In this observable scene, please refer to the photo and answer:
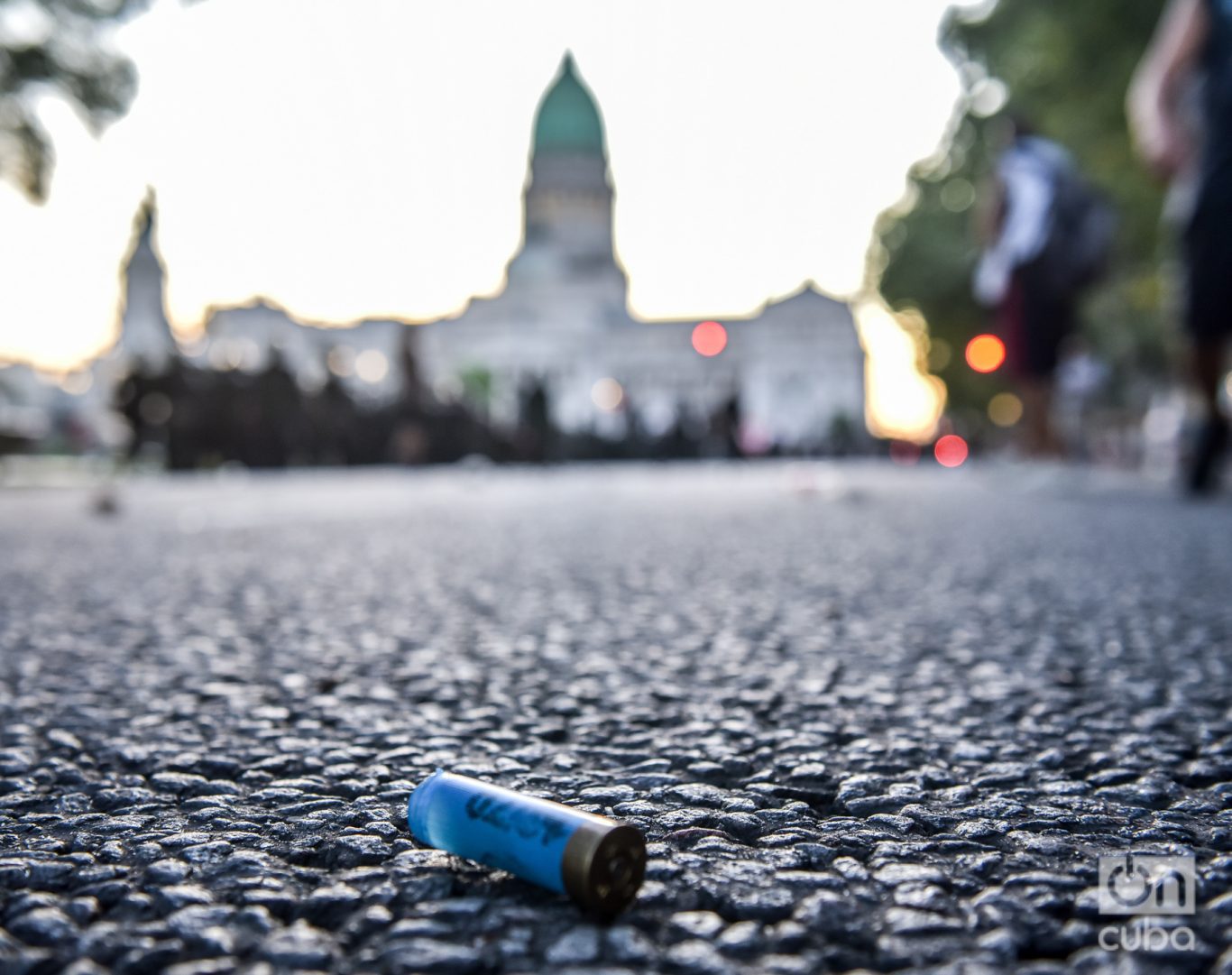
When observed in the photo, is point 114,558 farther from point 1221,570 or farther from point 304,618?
point 1221,570

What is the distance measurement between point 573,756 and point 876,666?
606 mm

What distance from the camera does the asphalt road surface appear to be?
0.70 meters

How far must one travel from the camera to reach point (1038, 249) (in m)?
6.25

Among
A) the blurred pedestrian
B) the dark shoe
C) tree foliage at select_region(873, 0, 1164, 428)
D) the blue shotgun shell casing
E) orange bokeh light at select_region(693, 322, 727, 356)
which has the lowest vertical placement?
the blue shotgun shell casing

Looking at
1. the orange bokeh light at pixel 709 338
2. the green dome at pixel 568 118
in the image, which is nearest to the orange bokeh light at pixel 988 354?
the orange bokeh light at pixel 709 338

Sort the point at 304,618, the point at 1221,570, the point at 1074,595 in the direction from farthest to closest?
the point at 1221,570 < the point at 1074,595 < the point at 304,618

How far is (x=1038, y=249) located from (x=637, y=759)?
5828mm

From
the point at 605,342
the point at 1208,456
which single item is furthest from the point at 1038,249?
the point at 605,342

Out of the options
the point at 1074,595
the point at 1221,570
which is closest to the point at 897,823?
the point at 1074,595

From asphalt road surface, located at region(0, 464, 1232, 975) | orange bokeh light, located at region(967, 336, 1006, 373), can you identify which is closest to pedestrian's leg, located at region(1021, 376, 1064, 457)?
orange bokeh light, located at region(967, 336, 1006, 373)

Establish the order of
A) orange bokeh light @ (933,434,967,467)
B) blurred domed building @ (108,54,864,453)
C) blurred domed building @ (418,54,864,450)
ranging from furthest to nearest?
1. blurred domed building @ (418,54,864,450)
2. blurred domed building @ (108,54,864,453)
3. orange bokeh light @ (933,434,967,467)

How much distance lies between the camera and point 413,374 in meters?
15.9

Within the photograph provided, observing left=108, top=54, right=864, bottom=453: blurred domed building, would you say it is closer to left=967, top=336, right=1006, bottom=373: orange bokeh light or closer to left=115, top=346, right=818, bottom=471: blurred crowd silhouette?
left=115, top=346, right=818, bottom=471: blurred crowd silhouette

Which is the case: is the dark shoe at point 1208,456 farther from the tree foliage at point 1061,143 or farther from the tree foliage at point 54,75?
the tree foliage at point 54,75
